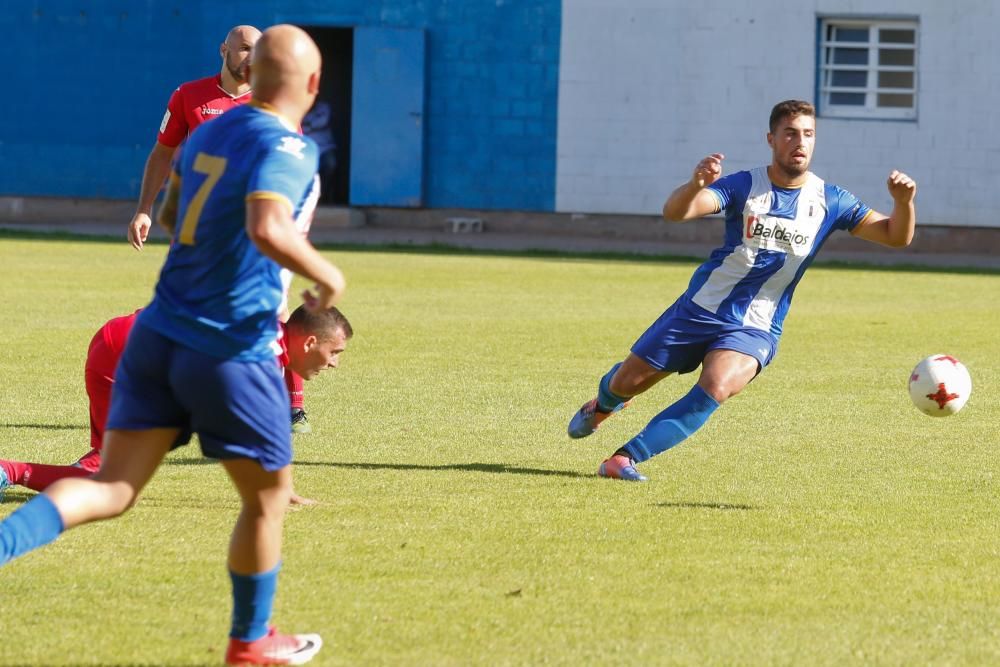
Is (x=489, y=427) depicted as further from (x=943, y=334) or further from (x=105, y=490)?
(x=943, y=334)

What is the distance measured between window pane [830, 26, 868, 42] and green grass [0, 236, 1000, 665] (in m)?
13.5

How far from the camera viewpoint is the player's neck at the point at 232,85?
8344 mm

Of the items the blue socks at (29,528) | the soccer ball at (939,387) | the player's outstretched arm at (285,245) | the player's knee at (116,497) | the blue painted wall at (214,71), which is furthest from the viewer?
the blue painted wall at (214,71)

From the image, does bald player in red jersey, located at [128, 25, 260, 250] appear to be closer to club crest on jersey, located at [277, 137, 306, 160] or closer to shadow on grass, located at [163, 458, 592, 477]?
shadow on grass, located at [163, 458, 592, 477]

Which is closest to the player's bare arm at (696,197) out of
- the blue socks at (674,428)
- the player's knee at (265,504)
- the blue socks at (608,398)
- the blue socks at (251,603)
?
the blue socks at (674,428)

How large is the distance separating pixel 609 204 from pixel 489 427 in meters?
17.5

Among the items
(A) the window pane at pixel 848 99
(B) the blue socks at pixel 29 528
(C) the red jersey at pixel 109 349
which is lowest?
(B) the blue socks at pixel 29 528

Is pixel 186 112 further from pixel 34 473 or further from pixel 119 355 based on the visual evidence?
pixel 34 473

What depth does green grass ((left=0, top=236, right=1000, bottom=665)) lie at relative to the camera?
4.99 metres

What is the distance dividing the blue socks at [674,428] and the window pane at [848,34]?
754 inches

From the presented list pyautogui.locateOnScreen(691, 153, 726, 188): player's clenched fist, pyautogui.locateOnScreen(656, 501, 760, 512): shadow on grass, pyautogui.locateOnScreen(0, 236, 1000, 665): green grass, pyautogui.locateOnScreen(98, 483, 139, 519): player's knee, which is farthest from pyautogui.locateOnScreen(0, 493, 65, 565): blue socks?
pyautogui.locateOnScreen(691, 153, 726, 188): player's clenched fist

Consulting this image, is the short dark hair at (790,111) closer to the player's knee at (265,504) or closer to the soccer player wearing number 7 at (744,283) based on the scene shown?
the soccer player wearing number 7 at (744,283)

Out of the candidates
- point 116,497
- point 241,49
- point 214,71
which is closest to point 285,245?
point 116,497

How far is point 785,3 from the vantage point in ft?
82.9
